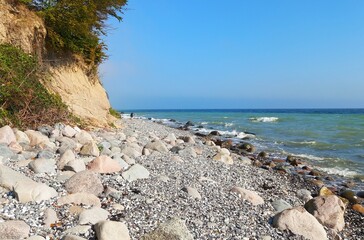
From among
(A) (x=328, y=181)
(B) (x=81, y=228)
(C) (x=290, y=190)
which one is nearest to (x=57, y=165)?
(B) (x=81, y=228)

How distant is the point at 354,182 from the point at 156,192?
7.13 m

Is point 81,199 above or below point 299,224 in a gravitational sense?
above

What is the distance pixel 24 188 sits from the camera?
13.8ft

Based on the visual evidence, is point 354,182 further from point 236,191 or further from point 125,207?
point 125,207

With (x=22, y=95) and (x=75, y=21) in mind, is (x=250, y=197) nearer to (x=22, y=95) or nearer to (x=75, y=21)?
(x=22, y=95)

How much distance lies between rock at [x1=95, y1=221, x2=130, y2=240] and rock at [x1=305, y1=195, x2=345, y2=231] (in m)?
3.69

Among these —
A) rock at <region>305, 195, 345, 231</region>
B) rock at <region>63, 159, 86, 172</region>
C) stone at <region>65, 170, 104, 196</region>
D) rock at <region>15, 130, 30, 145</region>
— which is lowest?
rock at <region>305, 195, 345, 231</region>

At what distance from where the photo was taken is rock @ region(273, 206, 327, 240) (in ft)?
15.7

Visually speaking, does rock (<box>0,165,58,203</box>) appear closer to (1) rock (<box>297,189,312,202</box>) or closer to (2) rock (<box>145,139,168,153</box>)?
(2) rock (<box>145,139,168,153</box>)

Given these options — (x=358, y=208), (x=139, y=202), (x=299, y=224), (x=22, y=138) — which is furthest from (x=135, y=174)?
(x=358, y=208)

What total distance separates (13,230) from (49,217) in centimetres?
51

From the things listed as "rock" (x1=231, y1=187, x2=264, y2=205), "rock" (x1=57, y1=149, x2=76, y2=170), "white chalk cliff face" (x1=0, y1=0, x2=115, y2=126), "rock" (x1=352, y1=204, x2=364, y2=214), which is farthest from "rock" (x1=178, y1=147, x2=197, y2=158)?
"rock" (x1=352, y1=204, x2=364, y2=214)

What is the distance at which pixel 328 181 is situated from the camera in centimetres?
967

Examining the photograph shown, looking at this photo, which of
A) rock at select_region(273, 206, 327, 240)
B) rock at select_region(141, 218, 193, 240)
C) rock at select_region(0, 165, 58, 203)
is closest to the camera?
rock at select_region(141, 218, 193, 240)
